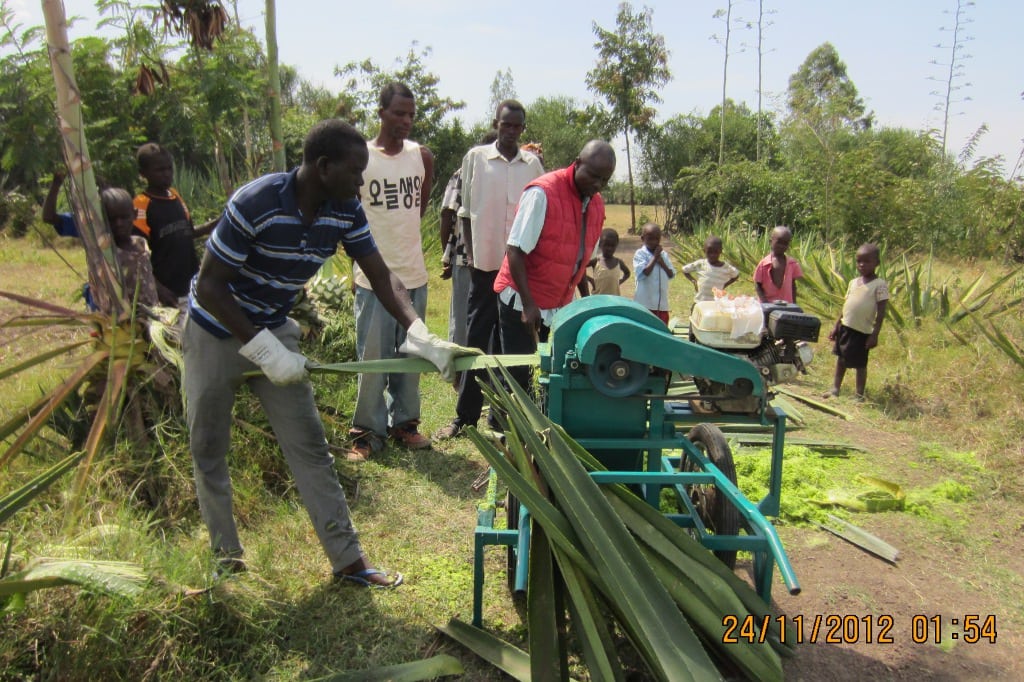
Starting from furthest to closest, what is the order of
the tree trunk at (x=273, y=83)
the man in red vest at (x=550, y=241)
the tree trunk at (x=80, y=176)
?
1. the tree trunk at (x=273, y=83)
2. the man in red vest at (x=550, y=241)
3. the tree trunk at (x=80, y=176)

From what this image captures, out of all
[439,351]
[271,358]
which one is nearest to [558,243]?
[439,351]

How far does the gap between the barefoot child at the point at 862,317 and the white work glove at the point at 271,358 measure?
211 inches

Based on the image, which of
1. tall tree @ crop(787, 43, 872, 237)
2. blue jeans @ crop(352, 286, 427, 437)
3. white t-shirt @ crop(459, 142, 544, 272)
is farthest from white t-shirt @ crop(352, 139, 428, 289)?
tall tree @ crop(787, 43, 872, 237)

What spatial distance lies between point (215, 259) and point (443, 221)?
125 inches

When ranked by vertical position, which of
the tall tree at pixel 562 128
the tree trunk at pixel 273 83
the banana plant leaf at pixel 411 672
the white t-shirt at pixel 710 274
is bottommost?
the banana plant leaf at pixel 411 672

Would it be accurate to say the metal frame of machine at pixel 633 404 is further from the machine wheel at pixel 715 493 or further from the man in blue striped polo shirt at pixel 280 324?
the man in blue striped polo shirt at pixel 280 324

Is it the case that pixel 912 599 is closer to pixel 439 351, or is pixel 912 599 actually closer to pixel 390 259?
pixel 439 351

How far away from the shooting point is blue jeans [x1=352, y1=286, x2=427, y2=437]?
464 cm

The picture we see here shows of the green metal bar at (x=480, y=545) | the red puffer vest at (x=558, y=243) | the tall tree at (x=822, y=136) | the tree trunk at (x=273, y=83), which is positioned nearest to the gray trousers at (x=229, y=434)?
the green metal bar at (x=480, y=545)

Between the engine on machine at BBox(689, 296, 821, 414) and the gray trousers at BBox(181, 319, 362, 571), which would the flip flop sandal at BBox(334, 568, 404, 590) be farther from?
the engine on machine at BBox(689, 296, 821, 414)

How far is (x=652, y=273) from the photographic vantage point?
23.6ft

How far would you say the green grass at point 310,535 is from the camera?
248 cm

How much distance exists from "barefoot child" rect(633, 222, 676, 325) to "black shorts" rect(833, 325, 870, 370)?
1614 millimetres

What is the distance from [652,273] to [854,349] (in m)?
1.91
